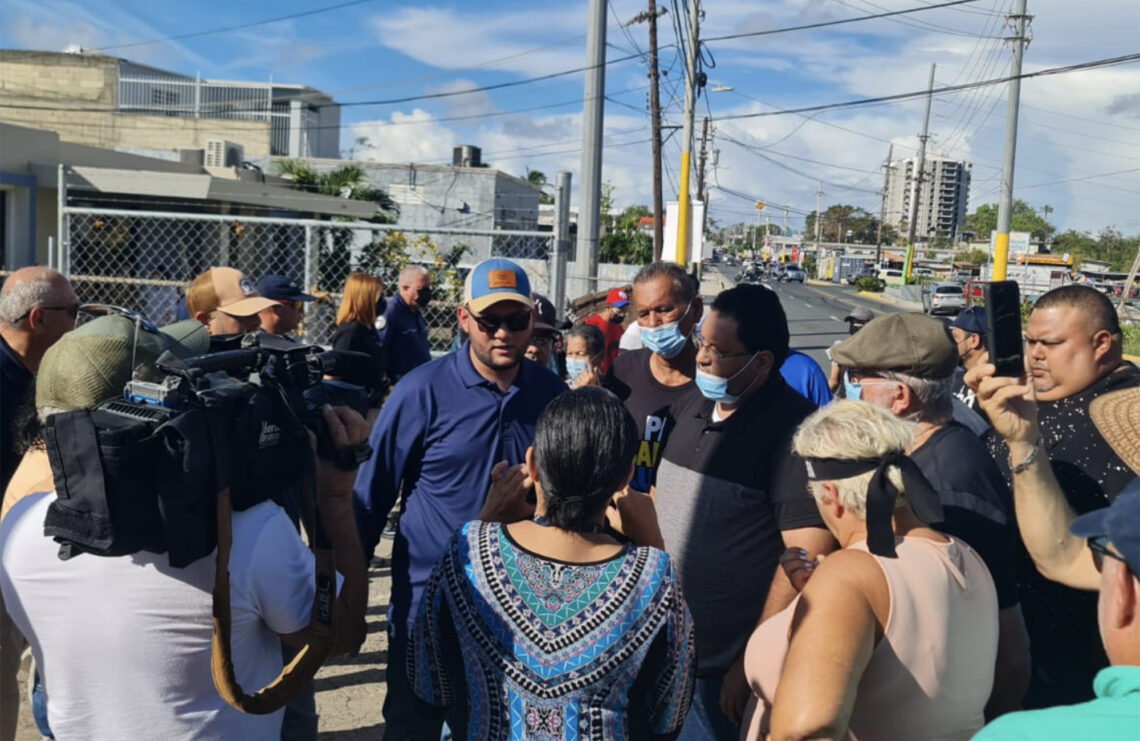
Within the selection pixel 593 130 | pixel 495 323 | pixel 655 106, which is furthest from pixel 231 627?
pixel 655 106

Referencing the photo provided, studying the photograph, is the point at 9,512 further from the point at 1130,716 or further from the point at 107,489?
the point at 1130,716

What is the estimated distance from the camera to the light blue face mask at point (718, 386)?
317cm

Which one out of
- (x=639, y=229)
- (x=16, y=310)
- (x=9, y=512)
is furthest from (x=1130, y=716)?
(x=639, y=229)

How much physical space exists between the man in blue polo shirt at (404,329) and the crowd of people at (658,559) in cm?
370

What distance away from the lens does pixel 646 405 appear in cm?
367

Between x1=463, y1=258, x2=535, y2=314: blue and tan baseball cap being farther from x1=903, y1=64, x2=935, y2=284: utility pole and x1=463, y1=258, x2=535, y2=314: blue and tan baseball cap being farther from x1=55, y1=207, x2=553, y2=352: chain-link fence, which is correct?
x1=903, y1=64, x2=935, y2=284: utility pole

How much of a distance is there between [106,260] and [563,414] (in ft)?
38.7

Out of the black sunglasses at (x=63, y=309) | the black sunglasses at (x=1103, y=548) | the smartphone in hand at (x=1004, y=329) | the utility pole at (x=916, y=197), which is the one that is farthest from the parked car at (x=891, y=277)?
the black sunglasses at (x=1103, y=548)

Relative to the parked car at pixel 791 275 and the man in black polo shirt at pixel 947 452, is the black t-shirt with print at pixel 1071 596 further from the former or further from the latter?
the parked car at pixel 791 275

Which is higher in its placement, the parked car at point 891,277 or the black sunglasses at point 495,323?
the parked car at point 891,277

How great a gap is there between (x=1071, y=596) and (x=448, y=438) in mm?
2006

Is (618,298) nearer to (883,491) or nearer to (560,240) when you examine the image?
(560,240)

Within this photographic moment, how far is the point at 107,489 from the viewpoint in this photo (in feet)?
6.06

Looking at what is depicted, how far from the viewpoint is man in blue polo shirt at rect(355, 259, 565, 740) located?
306cm
